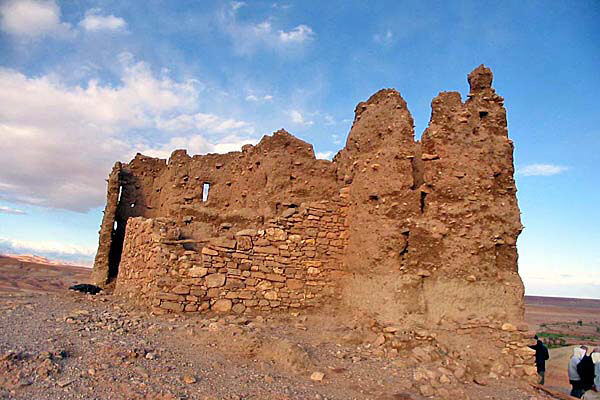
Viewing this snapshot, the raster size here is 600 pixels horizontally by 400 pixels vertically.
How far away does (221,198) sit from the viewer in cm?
1273

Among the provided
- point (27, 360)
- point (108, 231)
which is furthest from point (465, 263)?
point (108, 231)

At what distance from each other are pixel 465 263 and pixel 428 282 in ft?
2.39

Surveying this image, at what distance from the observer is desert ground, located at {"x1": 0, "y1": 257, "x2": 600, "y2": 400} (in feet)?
15.1

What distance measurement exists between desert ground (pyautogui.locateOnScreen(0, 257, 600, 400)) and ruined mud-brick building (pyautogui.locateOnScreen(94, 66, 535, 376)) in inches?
25.2

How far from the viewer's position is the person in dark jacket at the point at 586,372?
7.46 m

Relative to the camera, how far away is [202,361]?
5.66 meters

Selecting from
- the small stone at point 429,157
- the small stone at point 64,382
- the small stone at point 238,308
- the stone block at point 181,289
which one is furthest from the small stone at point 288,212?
the small stone at point 64,382

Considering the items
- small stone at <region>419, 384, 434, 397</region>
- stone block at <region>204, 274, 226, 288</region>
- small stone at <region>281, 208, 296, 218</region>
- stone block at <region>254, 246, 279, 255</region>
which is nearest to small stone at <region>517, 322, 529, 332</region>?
small stone at <region>419, 384, 434, 397</region>

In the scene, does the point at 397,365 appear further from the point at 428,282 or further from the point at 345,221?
the point at 345,221

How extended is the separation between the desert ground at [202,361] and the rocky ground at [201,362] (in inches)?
0.5

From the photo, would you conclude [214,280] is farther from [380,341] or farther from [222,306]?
[380,341]

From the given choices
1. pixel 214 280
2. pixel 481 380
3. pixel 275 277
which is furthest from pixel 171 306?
pixel 481 380

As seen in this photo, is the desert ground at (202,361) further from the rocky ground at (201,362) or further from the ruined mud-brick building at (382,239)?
the ruined mud-brick building at (382,239)

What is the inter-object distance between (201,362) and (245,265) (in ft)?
10.8
